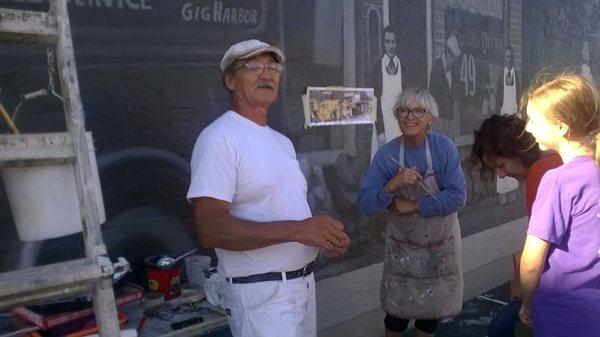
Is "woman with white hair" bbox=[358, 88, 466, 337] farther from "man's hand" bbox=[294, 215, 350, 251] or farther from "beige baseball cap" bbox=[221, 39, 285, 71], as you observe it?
"beige baseball cap" bbox=[221, 39, 285, 71]

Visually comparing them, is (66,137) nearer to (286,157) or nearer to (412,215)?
(286,157)

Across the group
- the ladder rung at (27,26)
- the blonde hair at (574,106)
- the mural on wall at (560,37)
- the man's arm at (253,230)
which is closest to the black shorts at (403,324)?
the man's arm at (253,230)

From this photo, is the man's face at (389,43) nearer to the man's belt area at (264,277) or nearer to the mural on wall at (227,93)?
the mural on wall at (227,93)

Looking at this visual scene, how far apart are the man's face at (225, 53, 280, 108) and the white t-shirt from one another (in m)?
0.10

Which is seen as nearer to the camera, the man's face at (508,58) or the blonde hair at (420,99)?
the blonde hair at (420,99)

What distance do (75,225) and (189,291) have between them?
3.47 feet

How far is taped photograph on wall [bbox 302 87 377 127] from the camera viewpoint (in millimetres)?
3930

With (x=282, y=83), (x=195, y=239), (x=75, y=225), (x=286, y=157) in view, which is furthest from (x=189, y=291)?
(x=282, y=83)

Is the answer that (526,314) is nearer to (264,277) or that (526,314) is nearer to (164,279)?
(264,277)

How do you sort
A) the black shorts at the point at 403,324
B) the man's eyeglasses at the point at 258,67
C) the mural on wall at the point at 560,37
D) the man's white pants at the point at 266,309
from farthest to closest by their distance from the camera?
1. the mural on wall at the point at 560,37
2. the black shorts at the point at 403,324
3. the man's eyeglasses at the point at 258,67
4. the man's white pants at the point at 266,309

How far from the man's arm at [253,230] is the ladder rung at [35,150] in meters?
0.59

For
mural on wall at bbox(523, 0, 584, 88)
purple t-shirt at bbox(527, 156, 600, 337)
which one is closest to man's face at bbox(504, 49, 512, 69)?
mural on wall at bbox(523, 0, 584, 88)

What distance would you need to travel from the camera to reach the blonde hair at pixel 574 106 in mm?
2207

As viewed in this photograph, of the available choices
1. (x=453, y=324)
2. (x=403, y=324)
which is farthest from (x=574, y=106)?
(x=453, y=324)
